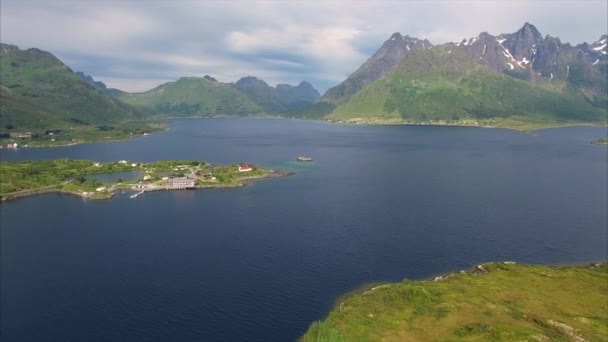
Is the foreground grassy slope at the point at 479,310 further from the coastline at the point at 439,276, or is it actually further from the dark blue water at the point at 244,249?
the dark blue water at the point at 244,249

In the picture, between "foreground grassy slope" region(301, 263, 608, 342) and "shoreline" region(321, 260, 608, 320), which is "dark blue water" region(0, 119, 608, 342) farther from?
"foreground grassy slope" region(301, 263, 608, 342)

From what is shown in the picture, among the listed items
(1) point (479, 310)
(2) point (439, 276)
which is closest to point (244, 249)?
(2) point (439, 276)

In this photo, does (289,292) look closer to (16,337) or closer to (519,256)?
(16,337)

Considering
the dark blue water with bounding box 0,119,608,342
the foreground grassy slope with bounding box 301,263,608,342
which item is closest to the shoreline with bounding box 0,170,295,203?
the dark blue water with bounding box 0,119,608,342

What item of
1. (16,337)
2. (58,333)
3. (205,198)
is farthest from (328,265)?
(205,198)

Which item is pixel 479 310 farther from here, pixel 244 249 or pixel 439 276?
pixel 244 249

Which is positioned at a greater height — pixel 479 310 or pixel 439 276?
pixel 479 310

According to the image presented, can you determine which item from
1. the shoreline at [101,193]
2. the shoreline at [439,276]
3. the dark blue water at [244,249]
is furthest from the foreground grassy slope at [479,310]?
the shoreline at [101,193]
